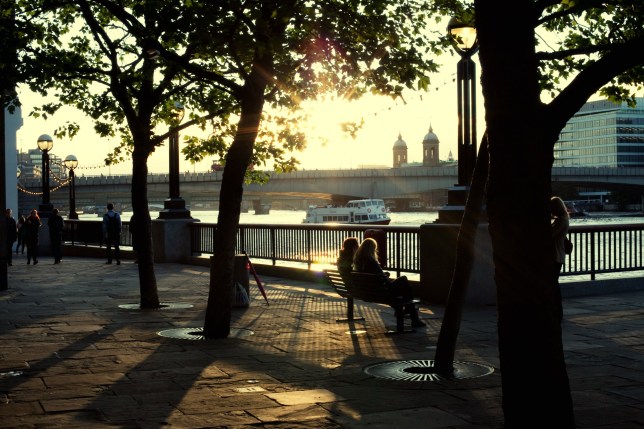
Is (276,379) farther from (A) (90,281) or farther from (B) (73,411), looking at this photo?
(A) (90,281)

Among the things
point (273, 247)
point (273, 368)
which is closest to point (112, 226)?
point (273, 247)

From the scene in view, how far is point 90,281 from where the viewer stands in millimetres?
18859

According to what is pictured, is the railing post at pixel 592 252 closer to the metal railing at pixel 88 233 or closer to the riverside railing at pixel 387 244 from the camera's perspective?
the riverside railing at pixel 387 244

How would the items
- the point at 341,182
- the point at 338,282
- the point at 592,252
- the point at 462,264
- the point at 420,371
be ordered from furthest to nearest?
the point at 341,182, the point at 592,252, the point at 338,282, the point at 420,371, the point at 462,264

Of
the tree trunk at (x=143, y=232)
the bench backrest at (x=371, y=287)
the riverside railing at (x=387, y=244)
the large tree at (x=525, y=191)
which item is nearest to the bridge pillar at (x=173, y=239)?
the riverside railing at (x=387, y=244)

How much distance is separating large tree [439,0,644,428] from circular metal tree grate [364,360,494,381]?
2711mm

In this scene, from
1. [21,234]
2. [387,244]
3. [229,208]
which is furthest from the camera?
[21,234]

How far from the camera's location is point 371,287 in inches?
413

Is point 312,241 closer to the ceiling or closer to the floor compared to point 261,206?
closer to the ceiling

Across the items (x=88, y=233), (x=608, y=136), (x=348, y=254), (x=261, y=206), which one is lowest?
(x=261, y=206)

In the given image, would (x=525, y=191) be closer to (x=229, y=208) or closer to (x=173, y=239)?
(x=229, y=208)

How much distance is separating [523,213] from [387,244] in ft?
37.9

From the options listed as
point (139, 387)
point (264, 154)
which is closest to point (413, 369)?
point (139, 387)

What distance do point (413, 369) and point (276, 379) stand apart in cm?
124
